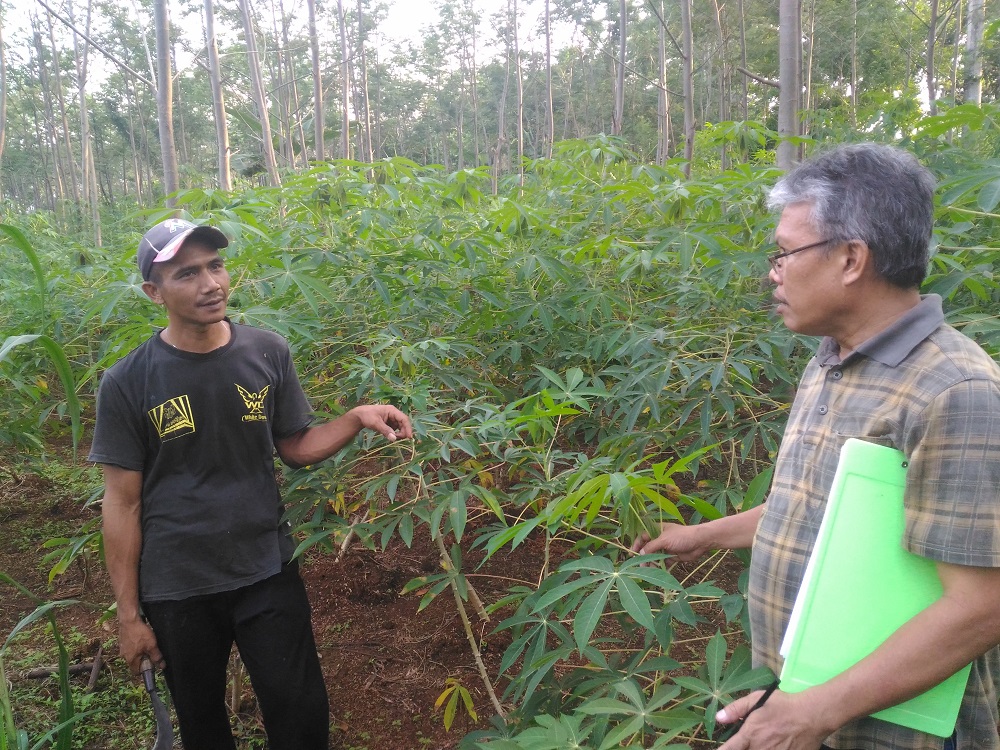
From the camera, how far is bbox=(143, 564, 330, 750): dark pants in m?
1.56

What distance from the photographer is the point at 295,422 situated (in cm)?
170

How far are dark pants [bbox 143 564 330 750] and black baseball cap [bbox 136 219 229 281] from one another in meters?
0.76

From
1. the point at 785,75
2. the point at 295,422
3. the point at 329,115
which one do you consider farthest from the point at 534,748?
the point at 329,115

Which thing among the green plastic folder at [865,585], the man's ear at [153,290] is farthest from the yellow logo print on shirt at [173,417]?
the green plastic folder at [865,585]

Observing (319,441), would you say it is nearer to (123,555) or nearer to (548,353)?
(123,555)

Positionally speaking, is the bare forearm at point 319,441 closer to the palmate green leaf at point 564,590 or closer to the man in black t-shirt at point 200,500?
the man in black t-shirt at point 200,500

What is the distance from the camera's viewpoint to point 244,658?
1611 mm

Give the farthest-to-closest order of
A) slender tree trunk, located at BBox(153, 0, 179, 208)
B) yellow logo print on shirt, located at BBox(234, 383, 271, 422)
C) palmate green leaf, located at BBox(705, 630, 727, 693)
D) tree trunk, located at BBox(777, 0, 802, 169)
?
1. slender tree trunk, located at BBox(153, 0, 179, 208)
2. tree trunk, located at BBox(777, 0, 802, 169)
3. yellow logo print on shirt, located at BBox(234, 383, 271, 422)
4. palmate green leaf, located at BBox(705, 630, 727, 693)

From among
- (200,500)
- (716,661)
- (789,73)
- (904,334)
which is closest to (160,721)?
(200,500)

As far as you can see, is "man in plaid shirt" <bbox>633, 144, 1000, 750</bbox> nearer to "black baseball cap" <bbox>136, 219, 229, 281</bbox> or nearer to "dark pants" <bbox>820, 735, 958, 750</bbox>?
"dark pants" <bbox>820, 735, 958, 750</bbox>

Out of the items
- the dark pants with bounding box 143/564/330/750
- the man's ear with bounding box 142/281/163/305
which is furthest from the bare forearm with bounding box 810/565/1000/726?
the man's ear with bounding box 142/281/163/305

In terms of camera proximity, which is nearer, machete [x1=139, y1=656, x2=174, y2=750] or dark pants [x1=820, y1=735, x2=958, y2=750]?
dark pants [x1=820, y1=735, x2=958, y2=750]

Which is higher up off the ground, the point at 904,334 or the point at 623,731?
the point at 904,334

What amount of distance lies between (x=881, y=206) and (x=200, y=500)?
1419mm
